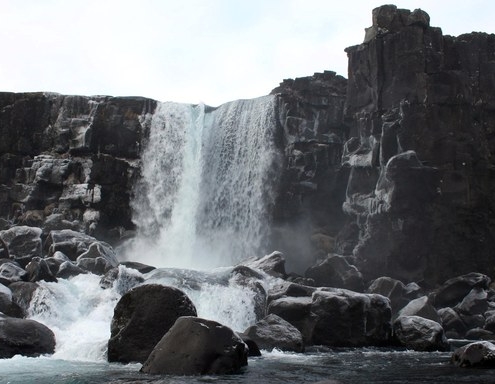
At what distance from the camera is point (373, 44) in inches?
1703

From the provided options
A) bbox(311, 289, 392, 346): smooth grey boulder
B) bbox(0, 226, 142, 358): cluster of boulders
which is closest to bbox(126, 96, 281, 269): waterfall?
bbox(0, 226, 142, 358): cluster of boulders

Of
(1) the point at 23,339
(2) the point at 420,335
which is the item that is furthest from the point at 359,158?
(1) the point at 23,339

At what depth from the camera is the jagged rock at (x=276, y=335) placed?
21.6 m

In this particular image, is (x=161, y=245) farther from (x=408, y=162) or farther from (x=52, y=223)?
(x=408, y=162)

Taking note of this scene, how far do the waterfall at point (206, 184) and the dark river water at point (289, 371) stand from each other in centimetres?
2652

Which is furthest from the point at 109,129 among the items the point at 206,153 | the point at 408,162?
the point at 408,162

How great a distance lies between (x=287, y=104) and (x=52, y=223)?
19.7 meters

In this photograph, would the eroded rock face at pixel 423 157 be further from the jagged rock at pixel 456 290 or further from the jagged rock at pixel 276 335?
the jagged rock at pixel 276 335

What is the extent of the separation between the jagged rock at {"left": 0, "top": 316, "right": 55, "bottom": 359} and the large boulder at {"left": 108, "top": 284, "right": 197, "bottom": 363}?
2.76 m

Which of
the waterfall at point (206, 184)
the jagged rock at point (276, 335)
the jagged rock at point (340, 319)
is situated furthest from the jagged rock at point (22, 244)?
the jagged rock at point (276, 335)

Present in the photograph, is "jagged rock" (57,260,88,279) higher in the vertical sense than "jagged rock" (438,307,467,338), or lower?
higher

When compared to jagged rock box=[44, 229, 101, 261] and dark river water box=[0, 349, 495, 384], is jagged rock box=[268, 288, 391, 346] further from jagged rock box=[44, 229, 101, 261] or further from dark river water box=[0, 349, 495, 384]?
jagged rock box=[44, 229, 101, 261]

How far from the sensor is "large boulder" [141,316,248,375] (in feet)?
50.8

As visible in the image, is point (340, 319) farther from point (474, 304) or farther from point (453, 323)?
point (474, 304)
